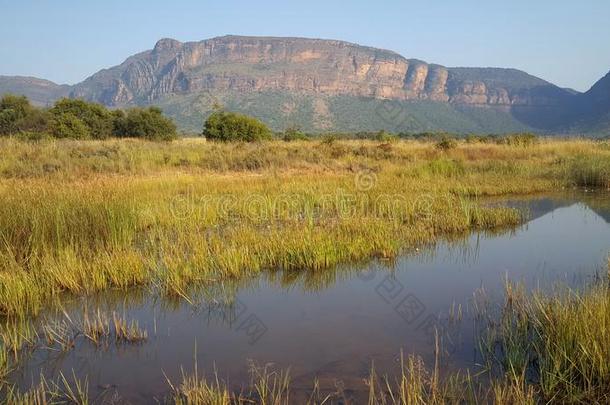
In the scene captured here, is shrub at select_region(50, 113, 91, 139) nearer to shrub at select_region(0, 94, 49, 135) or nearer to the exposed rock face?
shrub at select_region(0, 94, 49, 135)

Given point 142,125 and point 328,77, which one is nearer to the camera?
point 142,125

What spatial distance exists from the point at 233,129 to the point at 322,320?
991 inches

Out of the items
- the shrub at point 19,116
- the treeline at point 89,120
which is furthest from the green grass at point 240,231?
the shrub at point 19,116

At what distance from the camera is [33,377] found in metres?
3.77

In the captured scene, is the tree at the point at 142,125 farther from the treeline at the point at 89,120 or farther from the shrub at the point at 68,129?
the shrub at the point at 68,129

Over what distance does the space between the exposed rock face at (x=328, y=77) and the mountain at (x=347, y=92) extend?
0.33m

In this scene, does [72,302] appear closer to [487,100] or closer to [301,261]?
[301,261]

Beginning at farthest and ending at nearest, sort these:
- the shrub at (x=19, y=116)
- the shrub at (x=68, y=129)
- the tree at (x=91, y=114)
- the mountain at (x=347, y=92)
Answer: the mountain at (x=347, y=92) → the shrub at (x=19, y=116) → the tree at (x=91, y=114) → the shrub at (x=68, y=129)

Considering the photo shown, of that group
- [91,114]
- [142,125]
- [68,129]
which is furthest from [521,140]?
[91,114]

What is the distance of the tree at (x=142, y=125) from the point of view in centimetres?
3075

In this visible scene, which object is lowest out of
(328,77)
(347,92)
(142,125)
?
(142,125)

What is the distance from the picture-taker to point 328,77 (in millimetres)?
149750

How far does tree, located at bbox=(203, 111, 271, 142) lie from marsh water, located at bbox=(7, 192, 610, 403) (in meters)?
22.1

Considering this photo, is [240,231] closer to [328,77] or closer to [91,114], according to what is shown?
[91,114]
